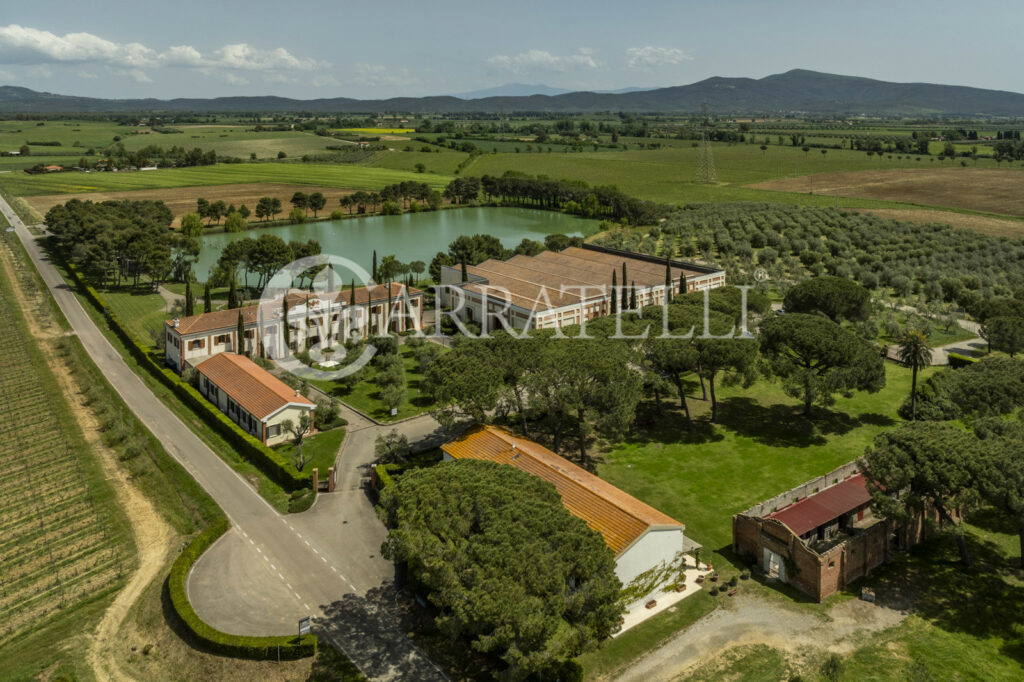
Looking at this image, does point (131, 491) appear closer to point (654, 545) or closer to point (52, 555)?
point (52, 555)

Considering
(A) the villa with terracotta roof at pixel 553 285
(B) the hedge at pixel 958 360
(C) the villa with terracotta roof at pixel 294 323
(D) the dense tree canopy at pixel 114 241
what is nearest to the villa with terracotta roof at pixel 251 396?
(C) the villa with terracotta roof at pixel 294 323

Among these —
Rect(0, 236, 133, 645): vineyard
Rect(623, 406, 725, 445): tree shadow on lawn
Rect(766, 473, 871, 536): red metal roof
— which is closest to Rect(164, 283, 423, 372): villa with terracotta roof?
Rect(0, 236, 133, 645): vineyard

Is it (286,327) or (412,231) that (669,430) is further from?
(412,231)

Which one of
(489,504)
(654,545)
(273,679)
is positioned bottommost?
(273,679)

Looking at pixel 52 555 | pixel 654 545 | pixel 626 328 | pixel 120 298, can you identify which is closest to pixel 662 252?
pixel 626 328

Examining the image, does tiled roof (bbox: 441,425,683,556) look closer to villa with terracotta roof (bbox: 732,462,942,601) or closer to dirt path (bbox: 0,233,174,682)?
villa with terracotta roof (bbox: 732,462,942,601)
